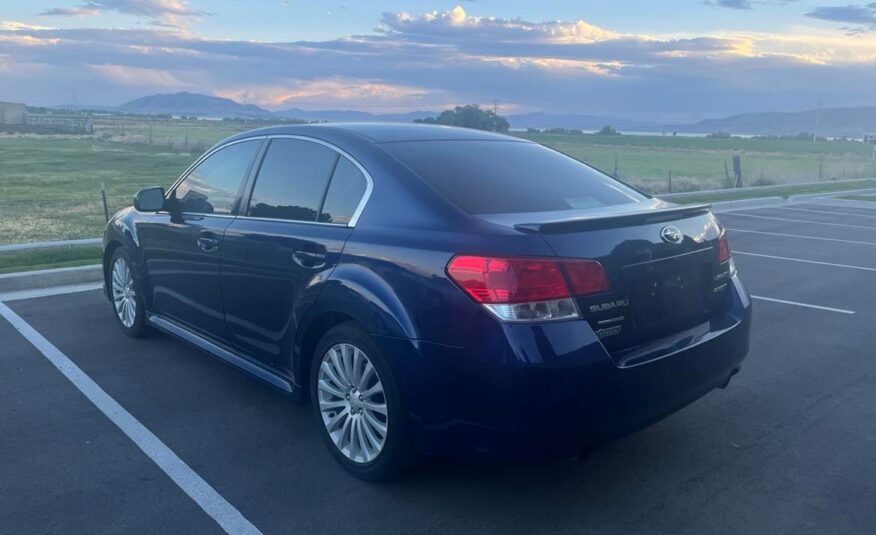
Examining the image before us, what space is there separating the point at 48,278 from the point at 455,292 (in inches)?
250

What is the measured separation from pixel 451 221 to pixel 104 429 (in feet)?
8.22

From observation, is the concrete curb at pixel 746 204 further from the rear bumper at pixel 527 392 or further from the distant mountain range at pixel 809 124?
the distant mountain range at pixel 809 124

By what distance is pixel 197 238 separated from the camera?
5.46m

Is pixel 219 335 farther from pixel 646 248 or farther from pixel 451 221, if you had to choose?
pixel 646 248

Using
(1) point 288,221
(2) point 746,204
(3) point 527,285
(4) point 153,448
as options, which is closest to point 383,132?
(1) point 288,221

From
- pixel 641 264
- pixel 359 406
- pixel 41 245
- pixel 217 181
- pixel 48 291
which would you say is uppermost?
pixel 217 181

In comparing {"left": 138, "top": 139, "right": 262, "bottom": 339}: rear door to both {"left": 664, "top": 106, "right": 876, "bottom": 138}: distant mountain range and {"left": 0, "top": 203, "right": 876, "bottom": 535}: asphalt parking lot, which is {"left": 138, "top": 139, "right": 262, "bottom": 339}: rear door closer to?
{"left": 0, "top": 203, "right": 876, "bottom": 535}: asphalt parking lot

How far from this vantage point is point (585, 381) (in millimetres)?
3553

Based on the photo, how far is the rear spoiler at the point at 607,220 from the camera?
3707 millimetres

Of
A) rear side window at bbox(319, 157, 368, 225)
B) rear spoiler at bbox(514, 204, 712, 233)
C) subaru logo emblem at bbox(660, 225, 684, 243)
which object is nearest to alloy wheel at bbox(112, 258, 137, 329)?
rear side window at bbox(319, 157, 368, 225)

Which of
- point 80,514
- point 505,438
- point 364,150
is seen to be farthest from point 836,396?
point 80,514

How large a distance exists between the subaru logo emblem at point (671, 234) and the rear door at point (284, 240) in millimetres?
1542

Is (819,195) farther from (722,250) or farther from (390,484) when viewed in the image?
(390,484)

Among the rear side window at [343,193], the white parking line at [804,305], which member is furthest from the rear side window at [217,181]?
the white parking line at [804,305]
